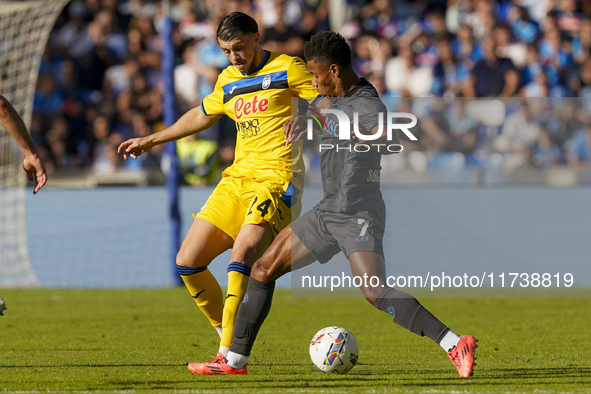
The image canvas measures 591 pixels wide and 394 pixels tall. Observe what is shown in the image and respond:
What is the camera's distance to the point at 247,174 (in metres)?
6.01

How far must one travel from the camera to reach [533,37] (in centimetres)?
1478

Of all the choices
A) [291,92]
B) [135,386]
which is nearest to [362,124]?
[291,92]

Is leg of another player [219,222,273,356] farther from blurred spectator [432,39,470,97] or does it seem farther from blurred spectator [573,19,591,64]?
blurred spectator [573,19,591,64]

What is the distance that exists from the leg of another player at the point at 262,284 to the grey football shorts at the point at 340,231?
0.21ft

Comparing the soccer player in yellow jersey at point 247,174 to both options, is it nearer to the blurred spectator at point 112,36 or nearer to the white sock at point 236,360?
the white sock at point 236,360

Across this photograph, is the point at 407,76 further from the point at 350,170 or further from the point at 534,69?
the point at 350,170

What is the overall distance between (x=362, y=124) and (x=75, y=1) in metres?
12.7

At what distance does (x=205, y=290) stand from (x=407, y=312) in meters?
1.70

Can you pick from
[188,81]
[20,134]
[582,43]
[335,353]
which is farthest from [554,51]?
[20,134]

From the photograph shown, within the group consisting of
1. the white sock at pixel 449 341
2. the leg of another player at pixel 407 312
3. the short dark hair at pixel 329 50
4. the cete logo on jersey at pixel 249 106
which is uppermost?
the short dark hair at pixel 329 50

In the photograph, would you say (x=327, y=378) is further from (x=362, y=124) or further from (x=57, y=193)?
(x=57, y=193)

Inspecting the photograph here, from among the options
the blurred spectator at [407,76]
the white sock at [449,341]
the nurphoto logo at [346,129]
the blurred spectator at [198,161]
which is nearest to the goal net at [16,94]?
the blurred spectator at [198,161]

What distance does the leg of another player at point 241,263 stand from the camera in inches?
224

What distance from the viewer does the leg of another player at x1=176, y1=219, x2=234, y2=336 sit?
19.4 ft
